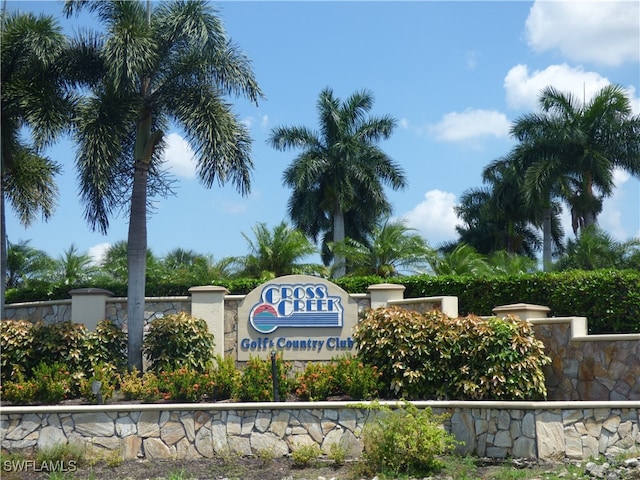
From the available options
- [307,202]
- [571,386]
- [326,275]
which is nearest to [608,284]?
[571,386]

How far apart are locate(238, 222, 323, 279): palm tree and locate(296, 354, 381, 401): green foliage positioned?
15.2 metres

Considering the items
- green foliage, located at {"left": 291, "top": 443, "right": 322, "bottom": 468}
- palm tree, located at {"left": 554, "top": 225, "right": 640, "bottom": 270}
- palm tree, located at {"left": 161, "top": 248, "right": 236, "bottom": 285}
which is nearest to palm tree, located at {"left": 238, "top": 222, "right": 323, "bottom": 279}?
palm tree, located at {"left": 161, "top": 248, "right": 236, "bottom": 285}

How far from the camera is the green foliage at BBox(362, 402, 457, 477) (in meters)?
11.6

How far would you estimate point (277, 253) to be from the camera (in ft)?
99.7

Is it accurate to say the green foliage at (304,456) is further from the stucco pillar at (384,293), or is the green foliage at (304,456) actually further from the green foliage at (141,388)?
the stucco pillar at (384,293)

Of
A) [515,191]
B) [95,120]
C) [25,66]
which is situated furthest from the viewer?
Answer: [515,191]

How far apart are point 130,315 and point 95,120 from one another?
14.2 feet

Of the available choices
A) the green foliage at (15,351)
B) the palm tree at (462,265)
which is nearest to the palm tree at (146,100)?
the green foliage at (15,351)

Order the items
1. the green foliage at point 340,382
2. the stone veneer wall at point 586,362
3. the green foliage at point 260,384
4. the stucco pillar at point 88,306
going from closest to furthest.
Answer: the green foliage at point 260,384 < the green foliage at point 340,382 < the stone veneer wall at point 586,362 < the stucco pillar at point 88,306

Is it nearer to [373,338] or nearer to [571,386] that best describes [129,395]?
[373,338]

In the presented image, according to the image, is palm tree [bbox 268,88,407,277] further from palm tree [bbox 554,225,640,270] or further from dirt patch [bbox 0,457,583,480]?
dirt patch [bbox 0,457,583,480]

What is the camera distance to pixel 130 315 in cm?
1734

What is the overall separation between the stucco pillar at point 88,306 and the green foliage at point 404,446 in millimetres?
8691

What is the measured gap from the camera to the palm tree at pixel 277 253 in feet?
99.7
